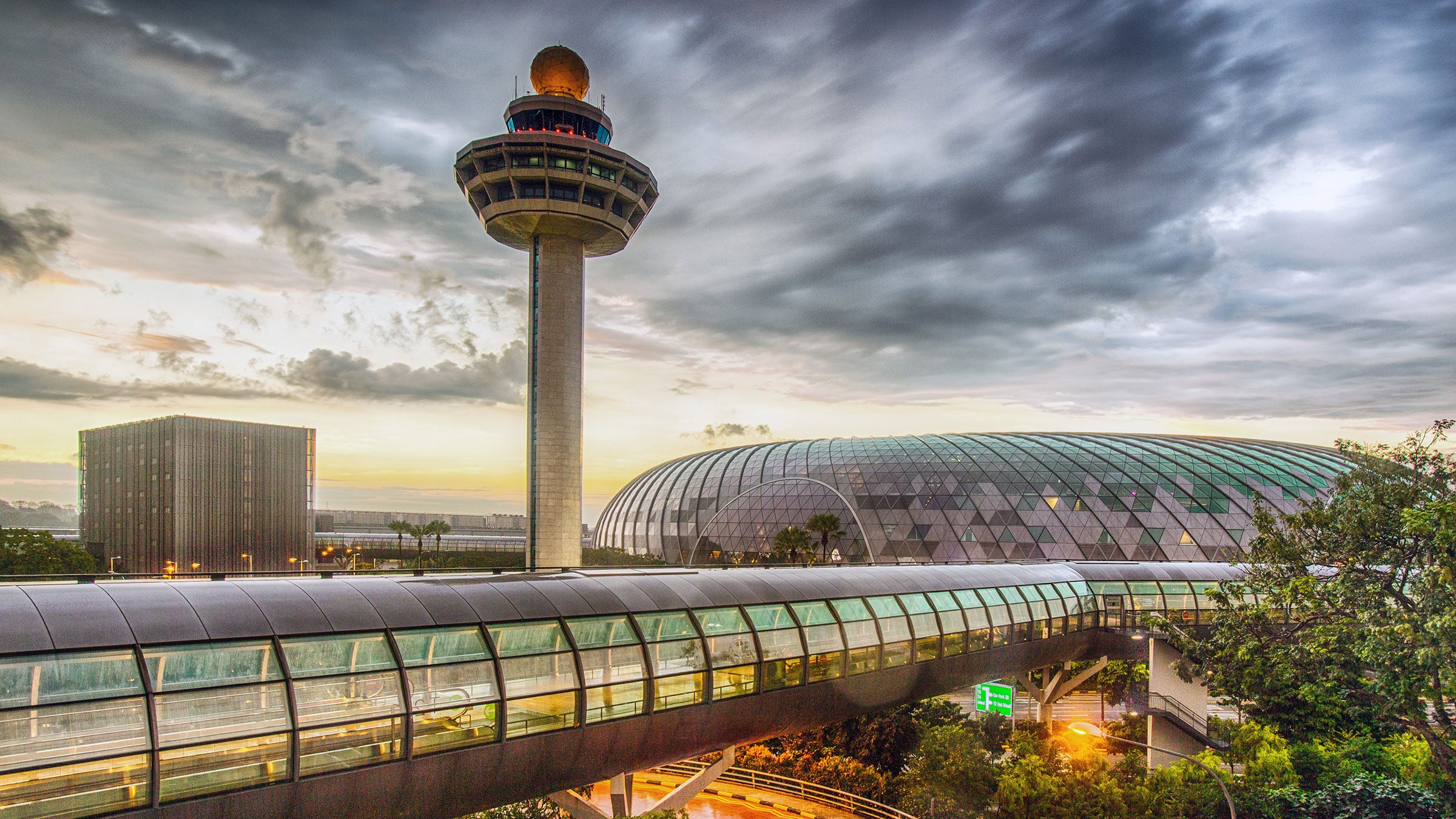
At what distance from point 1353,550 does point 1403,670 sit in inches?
184

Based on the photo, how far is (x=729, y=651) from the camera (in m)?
25.6

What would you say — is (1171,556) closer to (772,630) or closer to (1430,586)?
(1430,586)

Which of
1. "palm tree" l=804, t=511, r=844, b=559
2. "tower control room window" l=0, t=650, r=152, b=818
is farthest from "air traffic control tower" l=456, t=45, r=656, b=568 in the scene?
"tower control room window" l=0, t=650, r=152, b=818

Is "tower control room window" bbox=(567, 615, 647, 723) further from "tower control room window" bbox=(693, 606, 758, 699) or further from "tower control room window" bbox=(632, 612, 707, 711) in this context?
"tower control room window" bbox=(693, 606, 758, 699)

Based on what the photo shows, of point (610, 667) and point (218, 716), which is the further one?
point (610, 667)

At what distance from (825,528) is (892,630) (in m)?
44.2


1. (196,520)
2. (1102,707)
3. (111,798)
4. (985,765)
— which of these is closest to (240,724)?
(111,798)

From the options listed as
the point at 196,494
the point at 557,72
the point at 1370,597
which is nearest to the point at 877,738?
the point at 1370,597

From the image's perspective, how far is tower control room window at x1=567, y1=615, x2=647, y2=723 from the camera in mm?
21906

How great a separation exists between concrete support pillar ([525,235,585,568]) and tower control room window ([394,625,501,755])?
4333 centimetres

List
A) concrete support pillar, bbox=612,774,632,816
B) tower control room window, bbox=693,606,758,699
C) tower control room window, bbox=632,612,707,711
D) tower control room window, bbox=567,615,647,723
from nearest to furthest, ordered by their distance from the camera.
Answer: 1. tower control room window, bbox=567,615,647,723
2. tower control room window, bbox=632,612,707,711
3. tower control room window, bbox=693,606,758,699
4. concrete support pillar, bbox=612,774,632,816

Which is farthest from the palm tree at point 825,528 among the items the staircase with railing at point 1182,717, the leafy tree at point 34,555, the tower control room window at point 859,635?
the leafy tree at point 34,555

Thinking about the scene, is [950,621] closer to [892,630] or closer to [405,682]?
[892,630]

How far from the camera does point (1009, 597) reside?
39.4 metres
